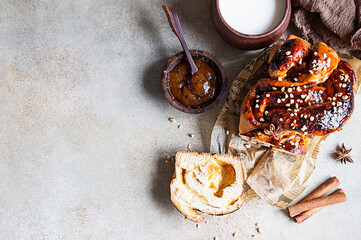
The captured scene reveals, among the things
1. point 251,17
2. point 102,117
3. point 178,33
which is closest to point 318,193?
point 251,17

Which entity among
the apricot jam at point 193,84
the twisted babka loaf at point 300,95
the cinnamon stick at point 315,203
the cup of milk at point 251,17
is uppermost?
the cup of milk at point 251,17

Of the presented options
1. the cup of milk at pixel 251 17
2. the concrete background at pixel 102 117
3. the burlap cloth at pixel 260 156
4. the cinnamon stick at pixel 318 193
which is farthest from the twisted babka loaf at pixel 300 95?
the cinnamon stick at pixel 318 193

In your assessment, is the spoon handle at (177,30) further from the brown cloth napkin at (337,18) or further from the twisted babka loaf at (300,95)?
the brown cloth napkin at (337,18)

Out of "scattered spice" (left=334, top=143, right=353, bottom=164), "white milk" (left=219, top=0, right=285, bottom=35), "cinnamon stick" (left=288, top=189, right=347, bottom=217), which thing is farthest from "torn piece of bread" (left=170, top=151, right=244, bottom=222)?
"white milk" (left=219, top=0, right=285, bottom=35)

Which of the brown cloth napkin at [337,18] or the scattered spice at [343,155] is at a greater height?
the brown cloth napkin at [337,18]

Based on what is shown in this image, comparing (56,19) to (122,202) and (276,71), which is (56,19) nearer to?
(122,202)

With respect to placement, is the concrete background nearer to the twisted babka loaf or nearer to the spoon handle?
the spoon handle
